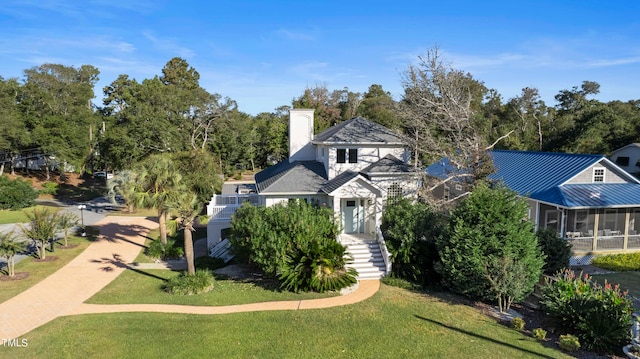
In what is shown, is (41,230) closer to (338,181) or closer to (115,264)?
(115,264)

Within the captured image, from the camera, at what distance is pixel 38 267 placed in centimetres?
2088

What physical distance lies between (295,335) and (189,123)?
4275cm

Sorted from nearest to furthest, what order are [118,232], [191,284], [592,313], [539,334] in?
[592,313], [539,334], [191,284], [118,232]

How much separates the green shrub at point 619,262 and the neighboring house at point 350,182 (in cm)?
1036

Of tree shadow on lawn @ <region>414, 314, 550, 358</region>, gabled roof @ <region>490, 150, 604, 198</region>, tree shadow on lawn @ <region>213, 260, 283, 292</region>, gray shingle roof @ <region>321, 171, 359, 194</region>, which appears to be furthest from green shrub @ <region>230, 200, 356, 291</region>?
gabled roof @ <region>490, 150, 604, 198</region>

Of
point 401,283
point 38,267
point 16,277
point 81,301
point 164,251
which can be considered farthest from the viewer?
point 164,251

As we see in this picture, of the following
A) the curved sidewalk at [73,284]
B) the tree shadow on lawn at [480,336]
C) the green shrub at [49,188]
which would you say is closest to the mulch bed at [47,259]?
the curved sidewalk at [73,284]

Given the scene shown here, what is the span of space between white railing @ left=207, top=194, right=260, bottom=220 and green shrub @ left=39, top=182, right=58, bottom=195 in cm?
3331

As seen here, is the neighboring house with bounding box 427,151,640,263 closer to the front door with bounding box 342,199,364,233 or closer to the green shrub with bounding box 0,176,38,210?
the front door with bounding box 342,199,364,233

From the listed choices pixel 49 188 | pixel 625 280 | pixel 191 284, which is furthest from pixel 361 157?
pixel 49 188

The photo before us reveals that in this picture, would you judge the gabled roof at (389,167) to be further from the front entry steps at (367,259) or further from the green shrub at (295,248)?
the green shrub at (295,248)

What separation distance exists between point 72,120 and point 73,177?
30.9ft

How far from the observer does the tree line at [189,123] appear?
139ft

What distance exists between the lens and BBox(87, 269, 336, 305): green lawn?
1638 cm
